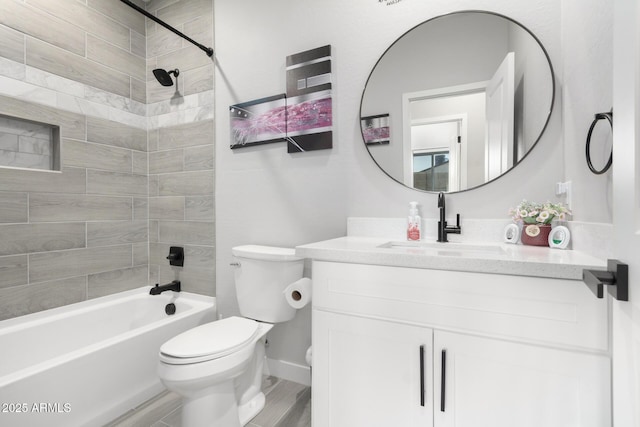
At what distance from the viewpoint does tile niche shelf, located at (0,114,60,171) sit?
1670mm

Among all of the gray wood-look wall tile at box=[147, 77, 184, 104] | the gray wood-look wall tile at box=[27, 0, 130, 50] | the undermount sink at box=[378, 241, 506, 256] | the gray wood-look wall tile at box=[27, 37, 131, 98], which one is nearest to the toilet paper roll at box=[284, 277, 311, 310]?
the undermount sink at box=[378, 241, 506, 256]

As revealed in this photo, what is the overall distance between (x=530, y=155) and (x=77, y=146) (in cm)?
264

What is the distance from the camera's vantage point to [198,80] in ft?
7.07

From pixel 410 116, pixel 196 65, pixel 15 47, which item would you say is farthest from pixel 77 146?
pixel 410 116

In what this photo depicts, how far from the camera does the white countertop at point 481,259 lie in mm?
807

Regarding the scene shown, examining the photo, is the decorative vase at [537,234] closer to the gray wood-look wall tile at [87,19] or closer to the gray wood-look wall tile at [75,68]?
the gray wood-look wall tile at [75,68]

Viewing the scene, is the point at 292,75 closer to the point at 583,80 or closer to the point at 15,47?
the point at 583,80

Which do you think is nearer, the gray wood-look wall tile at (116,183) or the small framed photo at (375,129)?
the small framed photo at (375,129)

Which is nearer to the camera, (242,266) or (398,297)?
(398,297)

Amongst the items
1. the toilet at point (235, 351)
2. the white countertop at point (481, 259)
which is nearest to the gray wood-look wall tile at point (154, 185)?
the toilet at point (235, 351)

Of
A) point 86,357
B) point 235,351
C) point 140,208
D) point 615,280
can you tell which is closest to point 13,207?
point 140,208

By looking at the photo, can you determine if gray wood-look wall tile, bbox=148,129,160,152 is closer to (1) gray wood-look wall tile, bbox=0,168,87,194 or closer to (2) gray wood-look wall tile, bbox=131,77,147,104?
(2) gray wood-look wall tile, bbox=131,77,147,104

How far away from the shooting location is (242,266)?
5.60 ft

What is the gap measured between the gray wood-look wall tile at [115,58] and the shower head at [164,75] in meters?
0.32
